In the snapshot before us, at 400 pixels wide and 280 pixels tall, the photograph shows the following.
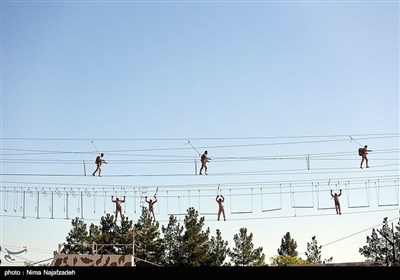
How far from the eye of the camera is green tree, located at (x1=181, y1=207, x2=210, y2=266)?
7244 cm

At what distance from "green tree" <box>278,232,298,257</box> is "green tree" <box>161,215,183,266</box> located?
19543 mm

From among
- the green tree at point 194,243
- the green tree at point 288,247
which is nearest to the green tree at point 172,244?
the green tree at point 194,243

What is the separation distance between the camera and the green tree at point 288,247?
3398 inches

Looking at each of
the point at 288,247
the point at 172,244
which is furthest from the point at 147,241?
the point at 288,247

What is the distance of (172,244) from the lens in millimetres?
75312

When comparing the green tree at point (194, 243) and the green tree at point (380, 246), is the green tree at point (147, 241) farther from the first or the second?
the green tree at point (380, 246)

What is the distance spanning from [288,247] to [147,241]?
24816mm

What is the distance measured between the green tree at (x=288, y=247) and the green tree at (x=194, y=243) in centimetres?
1618

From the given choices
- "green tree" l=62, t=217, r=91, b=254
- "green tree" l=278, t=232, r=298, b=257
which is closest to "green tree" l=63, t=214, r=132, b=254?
"green tree" l=62, t=217, r=91, b=254

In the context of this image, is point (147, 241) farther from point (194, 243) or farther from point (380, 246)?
point (380, 246)

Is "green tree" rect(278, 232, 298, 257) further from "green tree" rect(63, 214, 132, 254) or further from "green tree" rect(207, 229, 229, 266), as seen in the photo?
"green tree" rect(63, 214, 132, 254)

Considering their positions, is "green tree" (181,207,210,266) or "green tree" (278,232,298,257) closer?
"green tree" (181,207,210,266)
